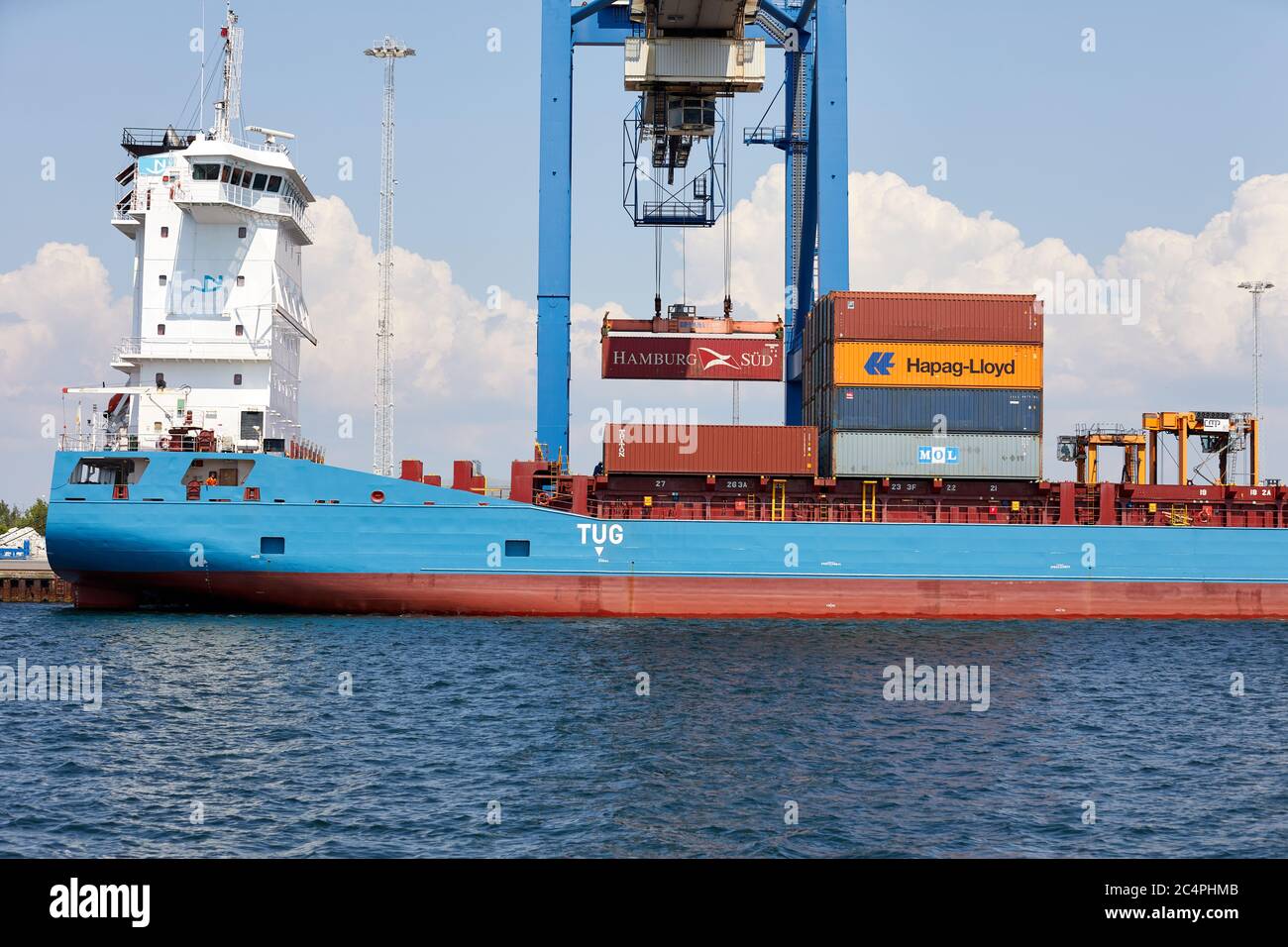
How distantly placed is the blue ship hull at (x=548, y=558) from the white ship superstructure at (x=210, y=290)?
3.17m

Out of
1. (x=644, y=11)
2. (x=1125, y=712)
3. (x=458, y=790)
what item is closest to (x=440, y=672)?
(x=458, y=790)

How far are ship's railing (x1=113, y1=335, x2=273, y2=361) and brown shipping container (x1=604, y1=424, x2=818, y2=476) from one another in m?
12.3

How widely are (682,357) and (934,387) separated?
879cm

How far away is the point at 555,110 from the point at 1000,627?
2233cm

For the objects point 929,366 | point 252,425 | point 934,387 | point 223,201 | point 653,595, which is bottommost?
point 653,595

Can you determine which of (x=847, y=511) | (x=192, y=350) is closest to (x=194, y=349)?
(x=192, y=350)

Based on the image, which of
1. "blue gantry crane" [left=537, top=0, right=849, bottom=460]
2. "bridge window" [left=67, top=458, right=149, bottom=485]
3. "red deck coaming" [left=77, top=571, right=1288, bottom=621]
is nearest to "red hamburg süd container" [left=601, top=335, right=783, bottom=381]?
"blue gantry crane" [left=537, top=0, right=849, bottom=460]

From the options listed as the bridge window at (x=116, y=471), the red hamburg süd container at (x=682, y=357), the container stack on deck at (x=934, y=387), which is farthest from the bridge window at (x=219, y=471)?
the container stack on deck at (x=934, y=387)

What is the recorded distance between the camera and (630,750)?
17.8 metres

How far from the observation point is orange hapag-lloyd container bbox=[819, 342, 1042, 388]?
118 ft

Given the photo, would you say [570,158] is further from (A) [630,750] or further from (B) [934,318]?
(A) [630,750]

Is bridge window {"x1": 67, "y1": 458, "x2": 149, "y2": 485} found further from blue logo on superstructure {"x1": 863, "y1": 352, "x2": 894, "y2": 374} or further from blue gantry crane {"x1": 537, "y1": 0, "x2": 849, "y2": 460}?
blue logo on superstructure {"x1": 863, "y1": 352, "x2": 894, "y2": 374}
